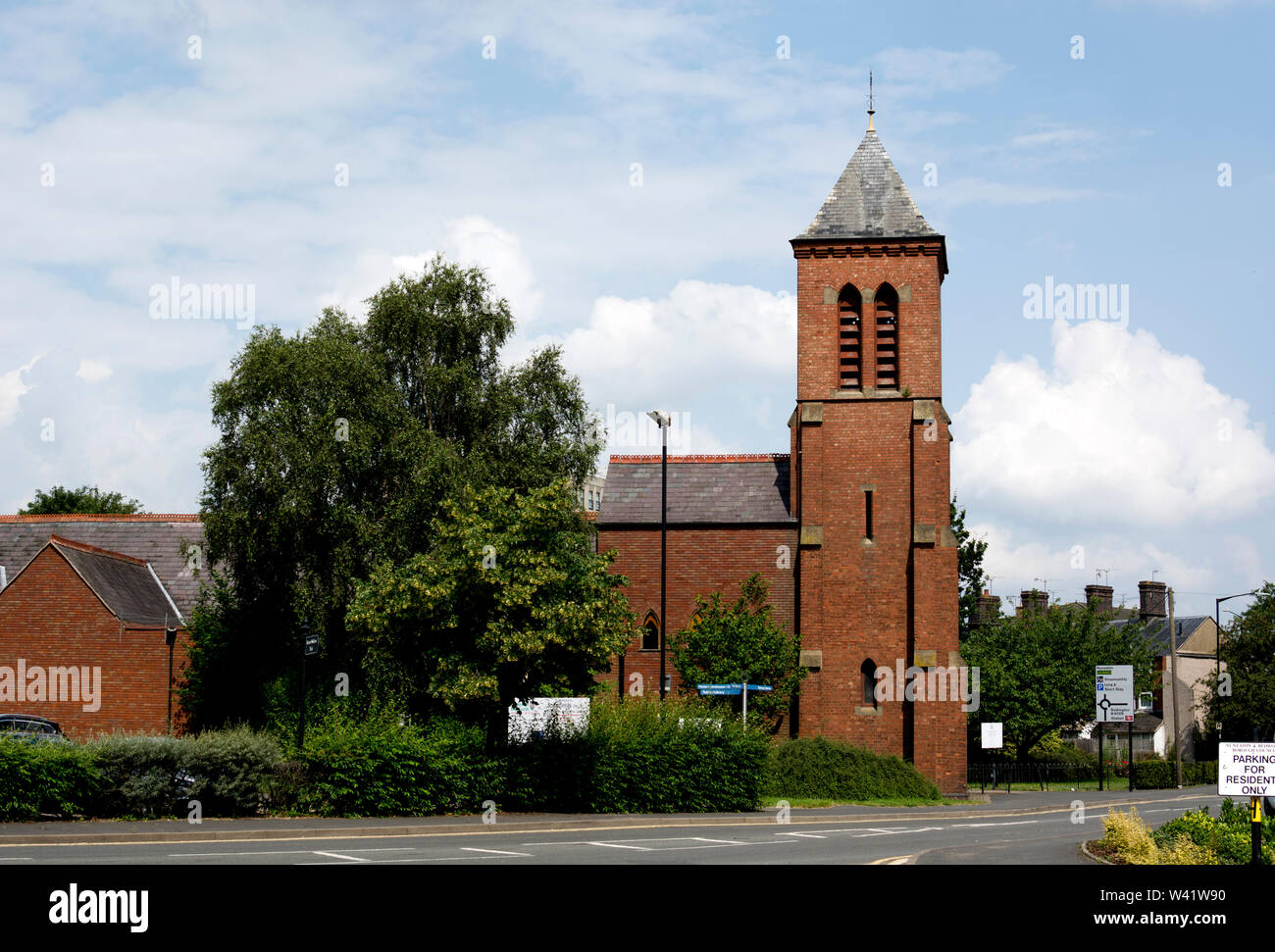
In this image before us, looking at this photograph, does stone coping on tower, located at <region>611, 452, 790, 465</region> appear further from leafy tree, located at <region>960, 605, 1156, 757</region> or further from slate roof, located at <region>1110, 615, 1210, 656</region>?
slate roof, located at <region>1110, 615, 1210, 656</region>

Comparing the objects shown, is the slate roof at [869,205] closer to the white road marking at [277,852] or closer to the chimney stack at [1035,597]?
the white road marking at [277,852]

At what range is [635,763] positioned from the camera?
27.1 metres

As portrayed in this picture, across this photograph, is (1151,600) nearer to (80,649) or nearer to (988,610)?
(988,610)

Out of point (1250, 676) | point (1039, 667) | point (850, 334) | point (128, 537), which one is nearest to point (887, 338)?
point (850, 334)

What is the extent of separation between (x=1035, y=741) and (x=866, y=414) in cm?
2607

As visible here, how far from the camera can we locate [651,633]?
4094 centimetres

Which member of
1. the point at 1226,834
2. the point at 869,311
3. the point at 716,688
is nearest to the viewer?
the point at 1226,834

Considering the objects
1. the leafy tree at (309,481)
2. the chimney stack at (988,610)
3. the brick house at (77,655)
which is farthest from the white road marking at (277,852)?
the chimney stack at (988,610)

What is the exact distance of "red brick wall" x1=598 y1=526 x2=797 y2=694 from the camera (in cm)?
4009

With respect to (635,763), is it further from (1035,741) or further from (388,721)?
(1035,741)

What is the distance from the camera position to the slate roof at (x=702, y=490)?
4106 cm

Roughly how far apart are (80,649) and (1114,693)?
3924 cm

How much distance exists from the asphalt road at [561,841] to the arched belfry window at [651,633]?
1270cm
